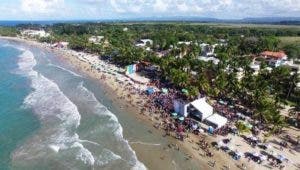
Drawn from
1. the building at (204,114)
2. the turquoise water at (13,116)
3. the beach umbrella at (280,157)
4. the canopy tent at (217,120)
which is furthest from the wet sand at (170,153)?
the turquoise water at (13,116)

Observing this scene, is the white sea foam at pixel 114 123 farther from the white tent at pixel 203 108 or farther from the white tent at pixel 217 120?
the white tent at pixel 217 120

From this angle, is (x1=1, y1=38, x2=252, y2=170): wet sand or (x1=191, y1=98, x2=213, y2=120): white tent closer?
(x1=1, y1=38, x2=252, y2=170): wet sand

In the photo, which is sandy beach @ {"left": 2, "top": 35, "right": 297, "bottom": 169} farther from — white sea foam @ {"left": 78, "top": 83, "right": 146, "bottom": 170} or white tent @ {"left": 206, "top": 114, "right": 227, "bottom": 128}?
white tent @ {"left": 206, "top": 114, "right": 227, "bottom": 128}

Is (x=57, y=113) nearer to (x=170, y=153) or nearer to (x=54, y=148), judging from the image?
(x=54, y=148)

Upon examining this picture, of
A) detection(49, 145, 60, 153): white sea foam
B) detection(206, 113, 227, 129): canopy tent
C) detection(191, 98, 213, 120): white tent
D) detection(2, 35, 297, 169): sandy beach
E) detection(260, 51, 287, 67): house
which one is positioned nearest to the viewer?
detection(2, 35, 297, 169): sandy beach

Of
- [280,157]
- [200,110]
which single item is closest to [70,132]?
[200,110]

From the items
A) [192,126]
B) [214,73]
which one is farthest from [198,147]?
[214,73]

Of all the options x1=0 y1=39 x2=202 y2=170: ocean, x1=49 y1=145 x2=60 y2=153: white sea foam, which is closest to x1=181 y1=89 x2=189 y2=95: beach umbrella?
x1=0 y1=39 x2=202 y2=170: ocean

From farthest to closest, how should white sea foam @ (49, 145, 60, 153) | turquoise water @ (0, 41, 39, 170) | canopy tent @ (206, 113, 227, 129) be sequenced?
canopy tent @ (206, 113, 227, 129)
turquoise water @ (0, 41, 39, 170)
white sea foam @ (49, 145, 60, 153)
